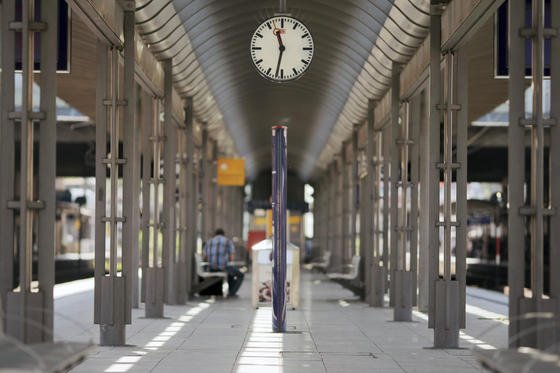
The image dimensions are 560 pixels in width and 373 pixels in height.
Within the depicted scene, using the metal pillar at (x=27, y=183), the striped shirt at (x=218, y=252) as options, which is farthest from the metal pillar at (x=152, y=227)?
the metal pillar at (x=27, y=183)

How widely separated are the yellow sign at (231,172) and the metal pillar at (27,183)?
27056 mm

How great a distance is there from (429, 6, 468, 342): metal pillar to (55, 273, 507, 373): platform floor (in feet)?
1.22

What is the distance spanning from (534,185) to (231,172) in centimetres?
2755

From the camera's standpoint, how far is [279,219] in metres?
14.7

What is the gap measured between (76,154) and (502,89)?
1950 centimetres

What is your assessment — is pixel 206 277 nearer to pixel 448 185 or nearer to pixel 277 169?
pixel 277 169

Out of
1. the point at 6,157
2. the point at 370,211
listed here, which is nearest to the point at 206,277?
the point at 370,211

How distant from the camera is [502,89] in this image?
2098cm

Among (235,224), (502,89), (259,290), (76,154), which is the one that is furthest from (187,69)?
(235,224)

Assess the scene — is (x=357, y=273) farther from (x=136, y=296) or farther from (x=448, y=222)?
(x=448, y=222)

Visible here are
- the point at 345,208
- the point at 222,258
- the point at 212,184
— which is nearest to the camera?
the point at 222,258

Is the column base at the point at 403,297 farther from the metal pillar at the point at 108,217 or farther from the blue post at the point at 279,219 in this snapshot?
the metal pillar at the point at 108,217

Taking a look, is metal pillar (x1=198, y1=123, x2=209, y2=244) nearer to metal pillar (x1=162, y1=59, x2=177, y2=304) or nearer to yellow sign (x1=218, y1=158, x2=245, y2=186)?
yellow sign (x1=218, y1=158, x2=245, y2=186)

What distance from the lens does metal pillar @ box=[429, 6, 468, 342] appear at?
13141 mm
